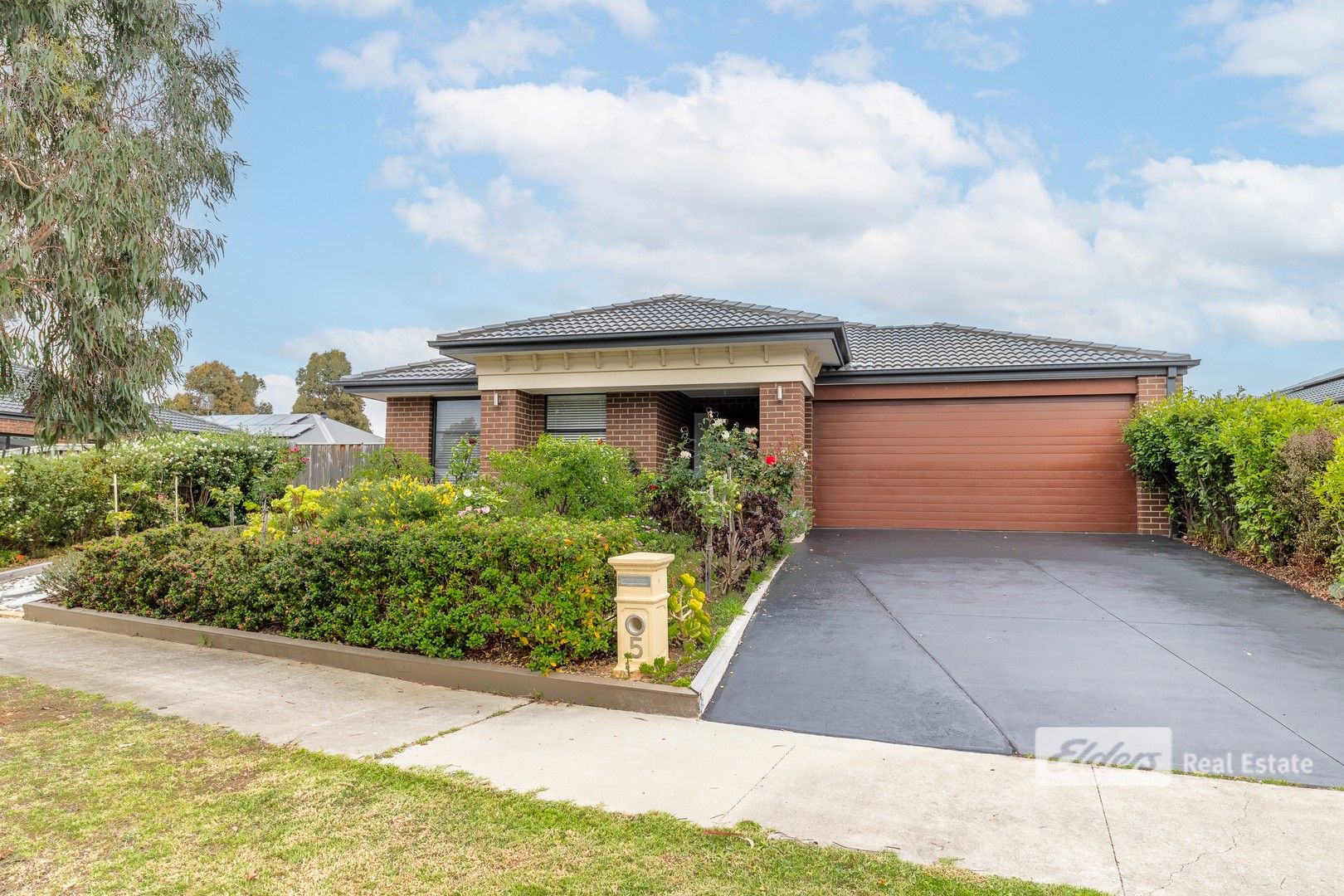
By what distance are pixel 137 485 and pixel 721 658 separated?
1269 cm

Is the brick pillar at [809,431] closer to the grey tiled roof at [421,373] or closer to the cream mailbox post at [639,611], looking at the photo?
the grey tiled roof at [421,373]

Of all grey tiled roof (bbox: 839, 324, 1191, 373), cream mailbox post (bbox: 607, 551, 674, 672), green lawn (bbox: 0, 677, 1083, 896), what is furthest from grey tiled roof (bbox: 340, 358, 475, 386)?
green lawn (bbox: 0, 677, 1083, 896)

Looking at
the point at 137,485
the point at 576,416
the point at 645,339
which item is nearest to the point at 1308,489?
the point at 645,339

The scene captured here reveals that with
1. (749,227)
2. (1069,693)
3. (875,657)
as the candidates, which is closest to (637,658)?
(875,657)

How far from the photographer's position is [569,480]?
8.71m

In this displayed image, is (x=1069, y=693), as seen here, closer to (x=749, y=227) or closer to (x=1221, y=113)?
(x=1221, y=113)

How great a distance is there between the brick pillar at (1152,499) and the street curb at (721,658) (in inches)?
311

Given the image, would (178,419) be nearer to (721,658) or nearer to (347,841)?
(721,658)

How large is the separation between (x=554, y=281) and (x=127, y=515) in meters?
9.97

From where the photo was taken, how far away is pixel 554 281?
61.1 ft

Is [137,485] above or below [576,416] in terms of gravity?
below

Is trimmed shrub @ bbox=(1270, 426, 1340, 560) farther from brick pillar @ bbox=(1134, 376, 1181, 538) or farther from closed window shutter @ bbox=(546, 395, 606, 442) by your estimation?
closed window shutter @ bbox=(546, 395, 606, 442)

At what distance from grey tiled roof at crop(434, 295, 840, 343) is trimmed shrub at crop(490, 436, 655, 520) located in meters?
3.67

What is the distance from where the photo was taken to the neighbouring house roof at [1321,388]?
24.7 meters
